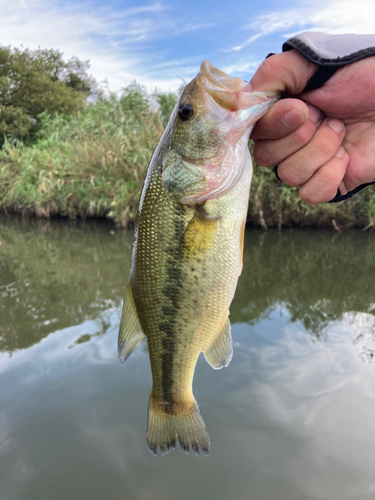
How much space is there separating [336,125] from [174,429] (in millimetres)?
1826

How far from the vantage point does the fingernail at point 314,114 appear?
1870 mm

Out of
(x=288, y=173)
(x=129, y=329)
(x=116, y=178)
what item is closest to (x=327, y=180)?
(x=288, y=173)

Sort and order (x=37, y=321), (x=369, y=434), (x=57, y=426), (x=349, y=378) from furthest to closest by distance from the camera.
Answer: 1. (x=37, y=321)
2. (x=349, y=378)
3. (x=57, y=426)
4. (x=369, y=434)

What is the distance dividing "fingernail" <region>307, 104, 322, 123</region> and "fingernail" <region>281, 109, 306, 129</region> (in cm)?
29

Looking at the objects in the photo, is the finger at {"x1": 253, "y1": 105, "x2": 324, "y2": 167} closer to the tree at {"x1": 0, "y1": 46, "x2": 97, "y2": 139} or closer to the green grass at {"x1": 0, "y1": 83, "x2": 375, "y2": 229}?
the green grass at {"x1": 0, "y1": 83, "x2": 375, "y2": 229}

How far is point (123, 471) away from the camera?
257 centimetres

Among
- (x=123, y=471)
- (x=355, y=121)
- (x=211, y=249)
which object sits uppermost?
(x=355, y=121)

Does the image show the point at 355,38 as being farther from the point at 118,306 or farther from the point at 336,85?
the point at 118,306

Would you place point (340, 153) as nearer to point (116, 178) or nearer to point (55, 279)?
point (55, 279)

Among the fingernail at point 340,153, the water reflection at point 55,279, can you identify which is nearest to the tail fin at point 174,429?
the fingernail at point 340,153

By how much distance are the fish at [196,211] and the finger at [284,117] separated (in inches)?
2.0

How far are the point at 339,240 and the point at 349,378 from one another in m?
5.93

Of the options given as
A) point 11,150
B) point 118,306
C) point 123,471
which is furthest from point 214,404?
point 11,150

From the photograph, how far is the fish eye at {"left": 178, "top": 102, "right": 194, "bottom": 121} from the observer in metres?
1.55
